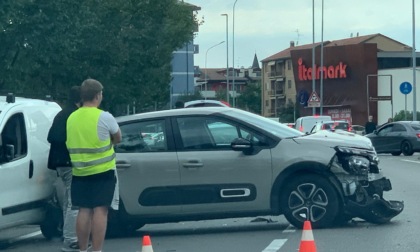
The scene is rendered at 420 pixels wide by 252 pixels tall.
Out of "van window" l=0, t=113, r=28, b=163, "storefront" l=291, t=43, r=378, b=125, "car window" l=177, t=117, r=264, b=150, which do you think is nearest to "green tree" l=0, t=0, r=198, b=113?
"van window" l=0, t=113, r=28, b=163

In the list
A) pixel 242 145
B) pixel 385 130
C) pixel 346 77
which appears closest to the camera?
pixel 242 145

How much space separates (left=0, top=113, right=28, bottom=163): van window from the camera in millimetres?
11875

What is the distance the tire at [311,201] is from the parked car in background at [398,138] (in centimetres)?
2660

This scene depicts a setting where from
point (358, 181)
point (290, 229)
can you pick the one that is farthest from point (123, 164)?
point (358, 181)

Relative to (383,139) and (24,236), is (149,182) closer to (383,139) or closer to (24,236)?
(24,236)

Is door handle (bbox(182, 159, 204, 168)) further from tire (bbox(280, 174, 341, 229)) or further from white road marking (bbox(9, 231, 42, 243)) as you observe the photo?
white road marking (bbox(9, 231, 42, 243))

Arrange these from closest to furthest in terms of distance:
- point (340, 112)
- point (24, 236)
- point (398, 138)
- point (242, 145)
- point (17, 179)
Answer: point (17, 179), point (242, 145), point (24, 236), point (398, 138), point (340, 112)

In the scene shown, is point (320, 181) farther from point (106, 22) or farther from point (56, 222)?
point (106, 22)

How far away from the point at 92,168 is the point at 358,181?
429cm

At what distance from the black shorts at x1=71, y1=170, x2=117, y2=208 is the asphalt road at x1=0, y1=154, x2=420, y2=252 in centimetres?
203

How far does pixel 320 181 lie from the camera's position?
1280cm

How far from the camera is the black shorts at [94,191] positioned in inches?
387

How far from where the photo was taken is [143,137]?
13.2 metres

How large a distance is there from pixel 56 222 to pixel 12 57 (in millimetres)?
8105
